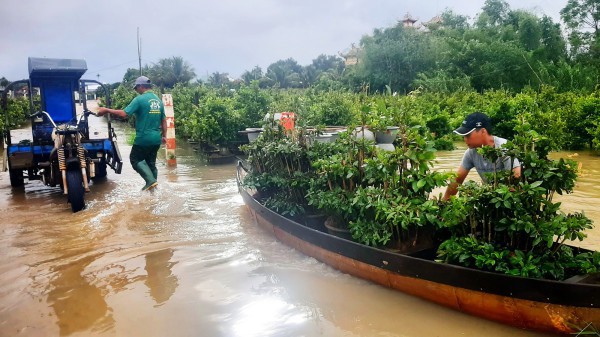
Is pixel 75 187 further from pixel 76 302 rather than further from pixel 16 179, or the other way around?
pixel 76 302

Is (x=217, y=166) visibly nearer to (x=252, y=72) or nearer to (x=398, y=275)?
(x=398, y=275)

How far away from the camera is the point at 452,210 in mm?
3826

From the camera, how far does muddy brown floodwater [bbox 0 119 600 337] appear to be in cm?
368

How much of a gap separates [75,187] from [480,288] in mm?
5924

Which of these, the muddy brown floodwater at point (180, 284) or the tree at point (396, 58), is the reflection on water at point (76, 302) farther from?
the tree at point (396, 58)

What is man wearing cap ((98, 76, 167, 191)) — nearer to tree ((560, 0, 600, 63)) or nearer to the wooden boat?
the wooden boat

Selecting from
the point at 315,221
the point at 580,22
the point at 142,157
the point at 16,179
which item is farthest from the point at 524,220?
the point at 580,22

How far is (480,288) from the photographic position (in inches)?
136

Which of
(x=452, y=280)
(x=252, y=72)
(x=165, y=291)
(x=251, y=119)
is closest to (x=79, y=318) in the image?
(x=165, y=291)

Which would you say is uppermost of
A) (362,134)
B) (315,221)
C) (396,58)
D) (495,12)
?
(495,12)

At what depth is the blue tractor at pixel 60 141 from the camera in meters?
7.10

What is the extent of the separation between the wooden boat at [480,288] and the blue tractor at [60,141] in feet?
14.3

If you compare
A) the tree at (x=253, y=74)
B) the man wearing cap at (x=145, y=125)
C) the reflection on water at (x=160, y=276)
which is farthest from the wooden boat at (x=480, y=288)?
the tree at (x=253, y=74)

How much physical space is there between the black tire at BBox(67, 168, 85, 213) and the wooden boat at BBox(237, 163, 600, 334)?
4237 millimetres
